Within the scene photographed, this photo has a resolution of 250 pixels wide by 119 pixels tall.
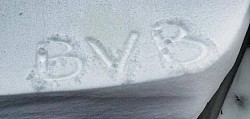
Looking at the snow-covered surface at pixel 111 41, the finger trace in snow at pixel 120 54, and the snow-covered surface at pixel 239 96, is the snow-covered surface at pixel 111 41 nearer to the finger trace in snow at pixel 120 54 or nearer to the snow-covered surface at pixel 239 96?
the finger trace in snow at pixel 120 54

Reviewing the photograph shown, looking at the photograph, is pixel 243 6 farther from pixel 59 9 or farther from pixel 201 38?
pixel 59 9

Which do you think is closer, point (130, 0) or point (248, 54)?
point (130, 0)

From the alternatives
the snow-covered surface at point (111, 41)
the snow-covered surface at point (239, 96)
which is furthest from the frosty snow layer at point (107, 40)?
the snow-covered surface at point (239, 96)

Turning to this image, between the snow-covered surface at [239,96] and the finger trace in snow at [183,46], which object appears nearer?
the finger trace in snow at [183,46]

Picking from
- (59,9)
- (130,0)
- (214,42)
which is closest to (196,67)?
(214,42)

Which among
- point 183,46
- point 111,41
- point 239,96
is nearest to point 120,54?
point 111,41

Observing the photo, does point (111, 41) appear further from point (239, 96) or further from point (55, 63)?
point (239, 96)
